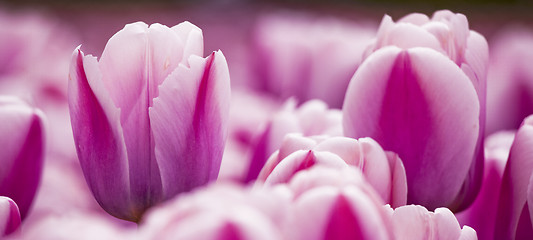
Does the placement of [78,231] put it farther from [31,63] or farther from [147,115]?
[31,63]

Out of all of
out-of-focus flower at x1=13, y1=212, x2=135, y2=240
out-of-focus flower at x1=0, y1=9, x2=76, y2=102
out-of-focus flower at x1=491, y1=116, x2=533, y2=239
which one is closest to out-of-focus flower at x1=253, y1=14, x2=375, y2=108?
out-of-focus flower at x1=0, y1=9, x2=76, y2=102

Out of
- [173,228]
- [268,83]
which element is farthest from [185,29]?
[268,83]

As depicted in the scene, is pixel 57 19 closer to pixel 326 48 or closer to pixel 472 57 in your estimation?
pixel 326 48

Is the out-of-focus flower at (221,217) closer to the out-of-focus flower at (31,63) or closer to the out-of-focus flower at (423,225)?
the out-of-focus flower at (423,225)

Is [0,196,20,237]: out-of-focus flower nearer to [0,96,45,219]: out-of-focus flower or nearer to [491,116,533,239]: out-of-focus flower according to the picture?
[0,96,45,219]: out-of-focus flower

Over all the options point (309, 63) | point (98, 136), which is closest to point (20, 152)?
point (98, 136)

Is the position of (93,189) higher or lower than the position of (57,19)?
higher
